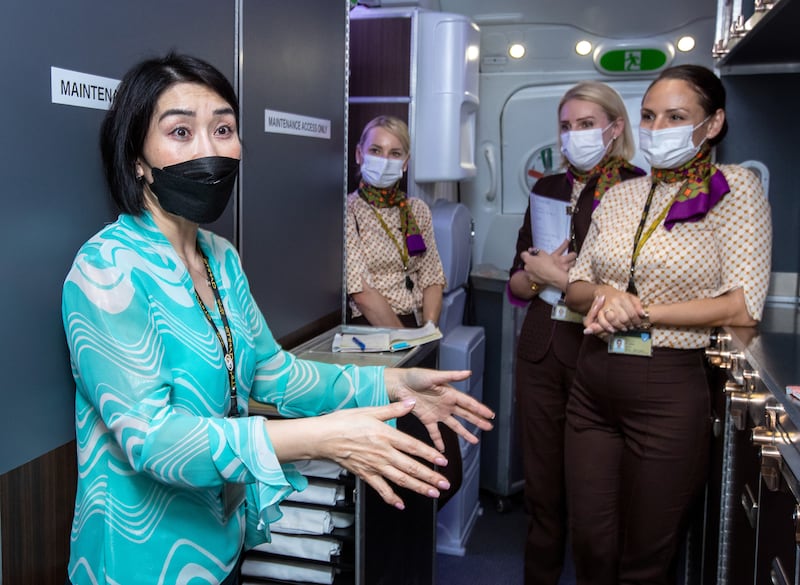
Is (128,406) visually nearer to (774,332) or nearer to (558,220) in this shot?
(774,332)

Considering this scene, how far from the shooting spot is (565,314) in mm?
2748

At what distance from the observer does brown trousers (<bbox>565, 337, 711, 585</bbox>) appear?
2.30m

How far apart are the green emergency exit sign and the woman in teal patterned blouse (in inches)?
122

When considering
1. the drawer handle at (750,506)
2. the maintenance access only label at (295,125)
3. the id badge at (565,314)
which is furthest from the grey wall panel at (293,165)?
the drawer handle at (750,506)

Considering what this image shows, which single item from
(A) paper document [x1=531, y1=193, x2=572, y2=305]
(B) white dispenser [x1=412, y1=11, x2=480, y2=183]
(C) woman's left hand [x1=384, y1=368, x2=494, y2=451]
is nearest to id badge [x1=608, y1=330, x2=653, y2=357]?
(A) paper document [x1=531, y1=193, x2=572, y2=305]

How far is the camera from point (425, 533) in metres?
2.63

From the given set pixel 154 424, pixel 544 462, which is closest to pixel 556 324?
pixel 544 462

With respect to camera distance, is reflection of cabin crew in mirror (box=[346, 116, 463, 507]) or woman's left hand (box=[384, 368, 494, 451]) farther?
reflection of cabin crew in mirror (box=[346, 116, 463, 507])

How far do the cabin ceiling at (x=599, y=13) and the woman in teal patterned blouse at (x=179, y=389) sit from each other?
3.06 m

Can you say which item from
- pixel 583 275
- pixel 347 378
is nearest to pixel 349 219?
pixel 583 275

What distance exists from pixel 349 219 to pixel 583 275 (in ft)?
3.39

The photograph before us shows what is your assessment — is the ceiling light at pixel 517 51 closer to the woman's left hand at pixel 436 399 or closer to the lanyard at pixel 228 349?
the woman's left hand at pixel 436 399

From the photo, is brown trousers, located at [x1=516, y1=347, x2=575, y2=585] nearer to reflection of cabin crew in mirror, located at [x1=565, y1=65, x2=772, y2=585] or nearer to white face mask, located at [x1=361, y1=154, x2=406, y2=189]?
reflection of cabin crew in mirror, located at [x1=565, y1=65, x2=772, y2=585]

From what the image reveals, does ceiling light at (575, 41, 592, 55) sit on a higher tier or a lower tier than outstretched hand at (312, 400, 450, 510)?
higher
